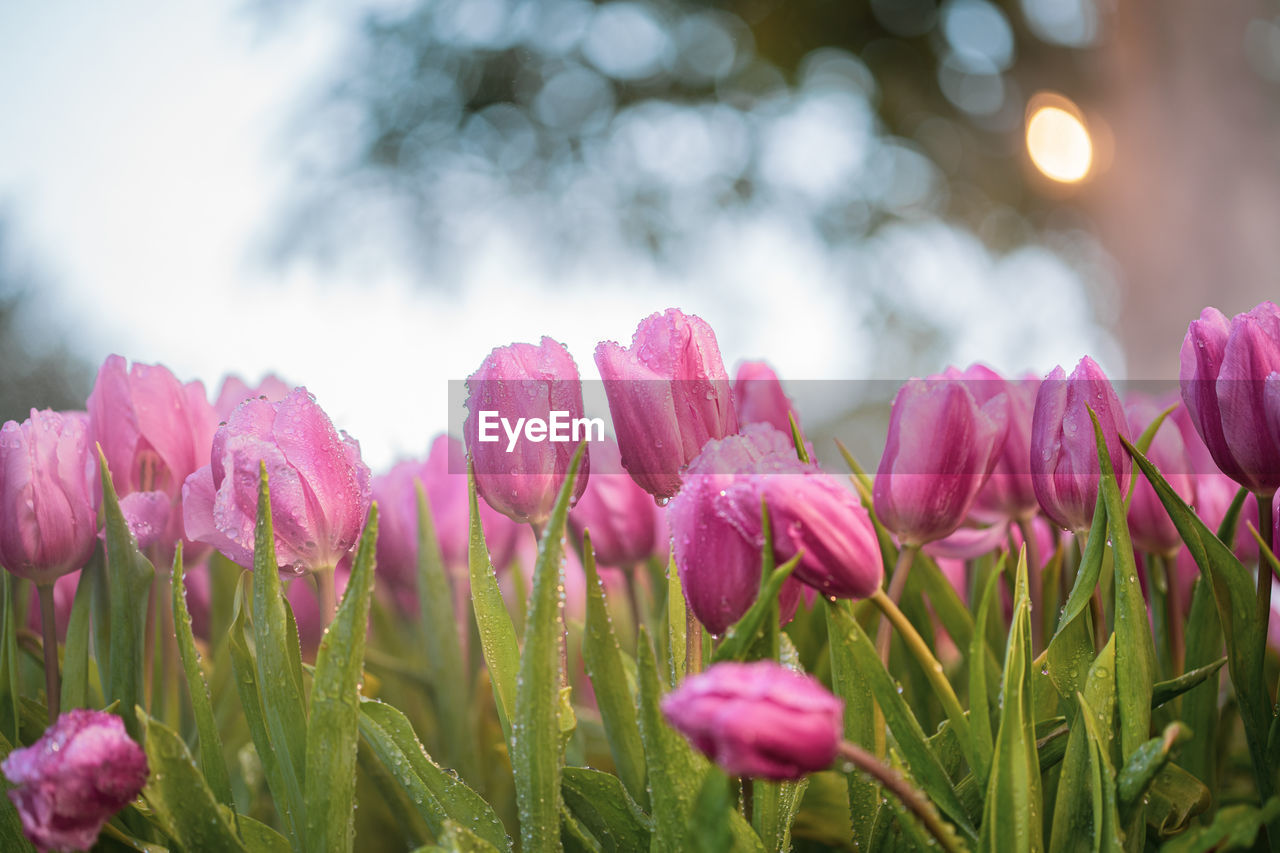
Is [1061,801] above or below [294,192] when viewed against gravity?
below

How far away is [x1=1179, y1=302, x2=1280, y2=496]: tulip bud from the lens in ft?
0.93

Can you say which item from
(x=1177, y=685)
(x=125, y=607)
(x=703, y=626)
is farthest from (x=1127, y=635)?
(x=125, y=607)

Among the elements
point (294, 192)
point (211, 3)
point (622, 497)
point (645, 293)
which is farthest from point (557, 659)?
point (294, 192)

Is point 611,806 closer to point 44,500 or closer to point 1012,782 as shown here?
point 1012,782

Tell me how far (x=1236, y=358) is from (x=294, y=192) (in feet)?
11.5

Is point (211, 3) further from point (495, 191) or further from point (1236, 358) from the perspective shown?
point (1236, 358)

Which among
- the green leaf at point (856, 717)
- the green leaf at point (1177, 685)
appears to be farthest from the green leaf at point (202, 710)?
the green leaf at point (1177, 685)

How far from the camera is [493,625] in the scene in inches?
11.2

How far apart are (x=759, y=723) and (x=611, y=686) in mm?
150

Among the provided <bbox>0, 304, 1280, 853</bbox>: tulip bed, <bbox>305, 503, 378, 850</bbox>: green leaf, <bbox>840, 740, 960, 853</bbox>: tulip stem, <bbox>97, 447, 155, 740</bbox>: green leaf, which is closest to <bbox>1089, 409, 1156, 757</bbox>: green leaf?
<bbox>0, 304, 1280, 853</bbox>: tulip bed

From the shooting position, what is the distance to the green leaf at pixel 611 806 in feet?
0.91

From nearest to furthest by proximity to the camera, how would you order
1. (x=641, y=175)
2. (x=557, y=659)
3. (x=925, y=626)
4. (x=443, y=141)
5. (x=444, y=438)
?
(x=557, y=659)
(x=925, y=626)
(x=444, y=438)
(x=443, y=141)
(x=641, y=175)

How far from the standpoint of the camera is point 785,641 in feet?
0.84

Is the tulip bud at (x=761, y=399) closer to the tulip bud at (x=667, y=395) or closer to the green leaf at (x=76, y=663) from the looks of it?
the tulip bud at (x=667, y=395)
